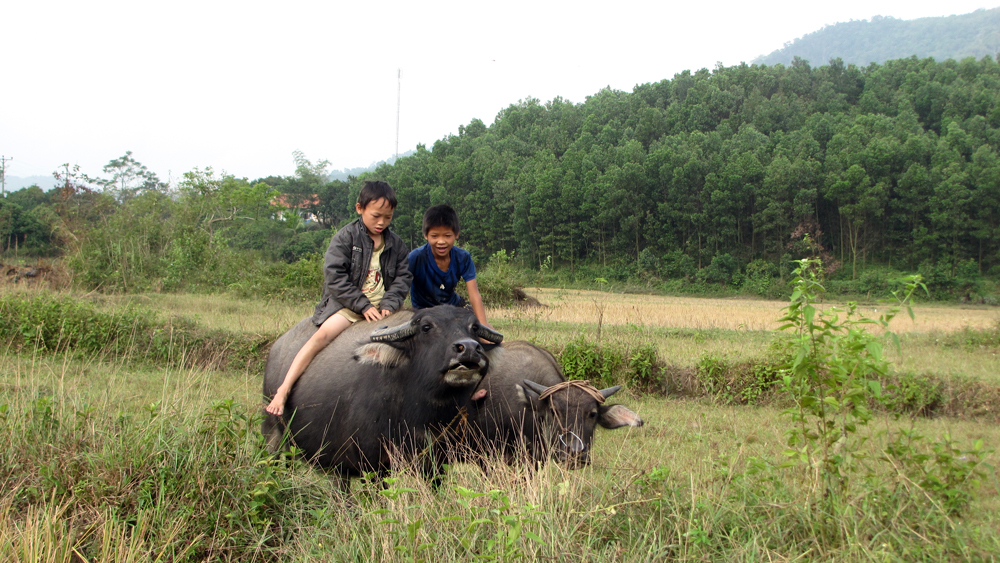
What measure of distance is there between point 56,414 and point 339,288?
1.61 meters

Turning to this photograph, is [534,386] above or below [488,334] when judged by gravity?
below

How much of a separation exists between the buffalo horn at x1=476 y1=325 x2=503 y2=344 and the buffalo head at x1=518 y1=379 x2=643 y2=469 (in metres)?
0.69

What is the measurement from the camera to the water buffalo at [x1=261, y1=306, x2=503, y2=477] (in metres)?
3.11

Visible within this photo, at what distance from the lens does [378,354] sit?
3199 millimetres

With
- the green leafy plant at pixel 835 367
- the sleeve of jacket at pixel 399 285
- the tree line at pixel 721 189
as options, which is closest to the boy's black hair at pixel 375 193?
the sleeve of jacket at pixel 399 285

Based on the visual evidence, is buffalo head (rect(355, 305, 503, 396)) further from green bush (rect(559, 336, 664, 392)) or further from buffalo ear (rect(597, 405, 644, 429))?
green bush (rect(559, 336, 664, 392))

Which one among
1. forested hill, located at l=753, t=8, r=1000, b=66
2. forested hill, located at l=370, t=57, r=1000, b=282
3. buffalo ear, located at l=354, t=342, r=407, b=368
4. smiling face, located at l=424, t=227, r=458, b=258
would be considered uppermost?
forested hill, located at l=753, t=8, r=1000, b=66

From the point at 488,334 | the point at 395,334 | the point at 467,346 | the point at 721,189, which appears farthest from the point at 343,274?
the point at 721,189

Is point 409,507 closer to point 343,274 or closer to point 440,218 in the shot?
point 343,274

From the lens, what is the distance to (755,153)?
35.6 m

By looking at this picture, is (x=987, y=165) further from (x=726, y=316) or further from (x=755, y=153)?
(x=726, y=316)

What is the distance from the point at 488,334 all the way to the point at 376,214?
101 centimetres

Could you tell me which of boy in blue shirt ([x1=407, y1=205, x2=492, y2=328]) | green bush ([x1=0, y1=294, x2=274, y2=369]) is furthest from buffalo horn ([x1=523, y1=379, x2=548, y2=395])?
green bush ([x1=0, y1=294, x2=274, y2=369])

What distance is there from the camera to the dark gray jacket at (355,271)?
11.6ft
